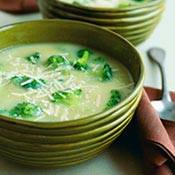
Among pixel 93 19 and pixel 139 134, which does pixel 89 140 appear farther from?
pixel 93 19

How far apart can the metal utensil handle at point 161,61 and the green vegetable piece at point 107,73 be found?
6.6 inches

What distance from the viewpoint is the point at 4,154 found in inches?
40.9

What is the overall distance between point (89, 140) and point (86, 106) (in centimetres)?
13

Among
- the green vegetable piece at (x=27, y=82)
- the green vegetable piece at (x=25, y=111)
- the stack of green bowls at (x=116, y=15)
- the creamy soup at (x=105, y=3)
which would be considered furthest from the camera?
the creamy soup at (x=105, y=3)

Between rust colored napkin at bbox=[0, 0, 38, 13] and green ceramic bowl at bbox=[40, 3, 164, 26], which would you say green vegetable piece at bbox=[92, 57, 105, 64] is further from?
rust colored napkin at bbox=[0, 0, 38, 13]

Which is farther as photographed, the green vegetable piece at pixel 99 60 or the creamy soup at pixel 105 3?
the creamy soup at pixel 105 3

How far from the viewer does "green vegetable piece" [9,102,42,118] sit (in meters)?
1.04

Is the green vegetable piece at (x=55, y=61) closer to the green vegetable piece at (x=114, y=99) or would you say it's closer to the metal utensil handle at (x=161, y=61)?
the green vegetable piece at (x=114, y=99)

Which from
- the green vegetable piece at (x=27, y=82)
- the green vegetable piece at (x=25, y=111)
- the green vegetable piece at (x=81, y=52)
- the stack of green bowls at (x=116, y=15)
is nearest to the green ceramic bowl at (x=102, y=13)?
the stack of green bowls at (x=116, y=15)

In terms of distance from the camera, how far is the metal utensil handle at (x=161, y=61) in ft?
4.28

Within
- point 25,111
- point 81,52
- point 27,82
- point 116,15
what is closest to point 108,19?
point 116,15

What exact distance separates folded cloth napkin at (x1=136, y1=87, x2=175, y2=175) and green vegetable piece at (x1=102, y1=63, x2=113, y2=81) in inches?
4.1

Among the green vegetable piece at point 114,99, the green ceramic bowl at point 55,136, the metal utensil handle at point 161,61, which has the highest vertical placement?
the green ceramic bowl at point 55,136

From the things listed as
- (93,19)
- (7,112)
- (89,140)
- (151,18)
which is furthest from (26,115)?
(151,18)
